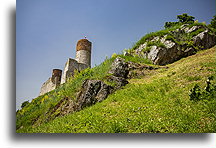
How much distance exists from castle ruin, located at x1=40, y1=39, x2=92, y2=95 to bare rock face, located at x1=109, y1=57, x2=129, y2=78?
235 inches

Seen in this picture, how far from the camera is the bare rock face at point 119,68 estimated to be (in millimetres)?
6618

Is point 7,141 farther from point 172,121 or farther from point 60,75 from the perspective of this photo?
point 60,75

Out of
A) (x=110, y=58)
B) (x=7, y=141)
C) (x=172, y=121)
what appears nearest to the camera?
(x=172, y=121)

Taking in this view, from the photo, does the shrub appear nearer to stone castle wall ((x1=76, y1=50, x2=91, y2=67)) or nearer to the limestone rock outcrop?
the limestone rock outcrop

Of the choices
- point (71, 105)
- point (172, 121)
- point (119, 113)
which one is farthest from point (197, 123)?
point (71, 105)

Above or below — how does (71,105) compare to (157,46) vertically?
below

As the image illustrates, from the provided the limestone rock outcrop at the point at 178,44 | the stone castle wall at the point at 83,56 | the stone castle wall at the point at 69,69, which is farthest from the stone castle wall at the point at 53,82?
the limestone rock outcrop at the point at 178,44

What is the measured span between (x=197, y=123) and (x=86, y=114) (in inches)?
97.3

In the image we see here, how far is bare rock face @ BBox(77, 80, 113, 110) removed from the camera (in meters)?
5.12

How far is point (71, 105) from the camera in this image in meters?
5.26

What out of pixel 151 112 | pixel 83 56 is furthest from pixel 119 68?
pixel 83 56

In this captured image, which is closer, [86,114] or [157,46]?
[86,114]

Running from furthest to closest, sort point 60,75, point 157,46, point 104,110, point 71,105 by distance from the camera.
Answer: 1. point 60,75
2. point 157,46
3. point 71,105
4. point 104,110

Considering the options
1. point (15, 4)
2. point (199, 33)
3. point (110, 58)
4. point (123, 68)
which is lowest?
point (123, 68)
